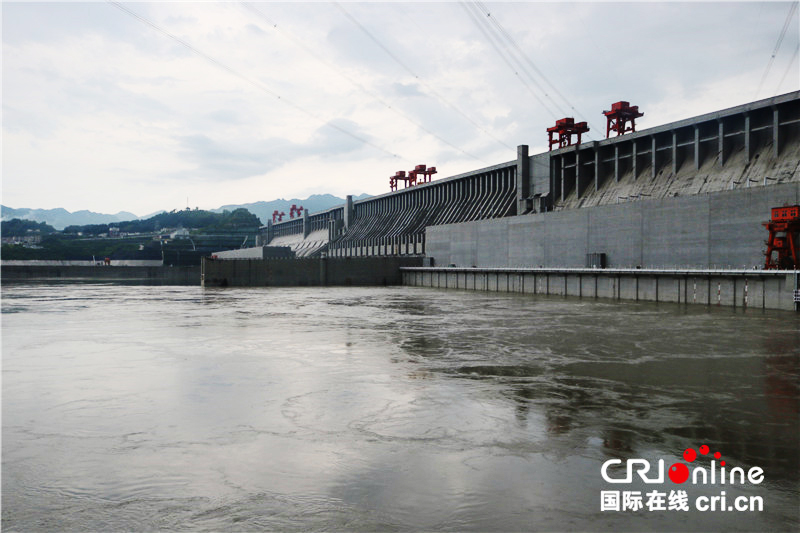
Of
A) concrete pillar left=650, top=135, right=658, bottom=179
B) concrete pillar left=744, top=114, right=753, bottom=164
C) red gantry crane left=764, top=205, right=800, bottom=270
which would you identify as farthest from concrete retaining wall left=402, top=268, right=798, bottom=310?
concrete pillar left=744, top=114, right=753, bottom=164

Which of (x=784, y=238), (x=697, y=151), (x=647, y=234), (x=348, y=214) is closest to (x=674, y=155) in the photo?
(x=697, y=151)

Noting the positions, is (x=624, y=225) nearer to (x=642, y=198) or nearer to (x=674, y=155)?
(x=642, y=198)

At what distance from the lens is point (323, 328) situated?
21188 millimetres

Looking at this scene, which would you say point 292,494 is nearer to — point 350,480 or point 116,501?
point 350,480

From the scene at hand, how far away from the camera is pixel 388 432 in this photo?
798cm

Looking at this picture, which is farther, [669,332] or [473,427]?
[669,332]

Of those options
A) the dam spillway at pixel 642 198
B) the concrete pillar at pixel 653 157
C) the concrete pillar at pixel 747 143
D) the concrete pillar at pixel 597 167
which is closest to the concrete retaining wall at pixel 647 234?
the dam spillway at pixel 642 198

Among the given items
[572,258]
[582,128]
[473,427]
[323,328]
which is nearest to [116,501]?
[473,427]

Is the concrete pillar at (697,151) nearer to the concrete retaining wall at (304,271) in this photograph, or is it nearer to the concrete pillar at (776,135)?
the concrete pillar at (776,135)

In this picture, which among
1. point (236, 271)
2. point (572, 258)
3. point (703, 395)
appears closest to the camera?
point (703, 395)

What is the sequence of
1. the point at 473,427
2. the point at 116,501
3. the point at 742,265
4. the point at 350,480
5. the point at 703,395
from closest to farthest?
the point at 116,501
the point at 350,480
the point at 473,427
the point at 703,395
the point at 742,265

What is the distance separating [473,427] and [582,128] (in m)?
58.8

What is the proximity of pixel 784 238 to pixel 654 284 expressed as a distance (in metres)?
8.14

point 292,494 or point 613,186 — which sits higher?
point 613,186
